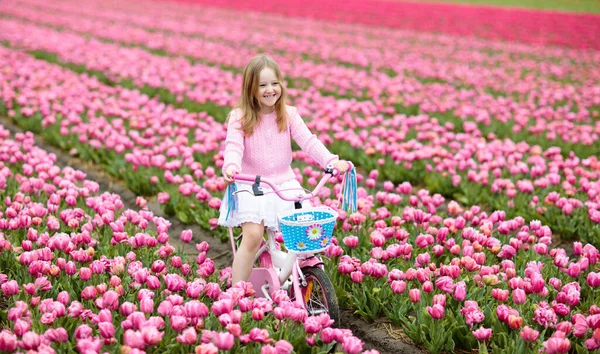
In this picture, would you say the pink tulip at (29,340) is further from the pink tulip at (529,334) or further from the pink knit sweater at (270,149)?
the pink tulip at (529,334)

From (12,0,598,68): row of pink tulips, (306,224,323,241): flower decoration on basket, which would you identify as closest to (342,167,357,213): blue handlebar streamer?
(306,224,323,241): flower decoration on basket

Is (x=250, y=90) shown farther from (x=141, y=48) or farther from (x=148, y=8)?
(x=148, y=8)

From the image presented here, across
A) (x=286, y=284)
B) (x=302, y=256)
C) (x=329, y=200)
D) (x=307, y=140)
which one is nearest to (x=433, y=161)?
(x=329, y=200)

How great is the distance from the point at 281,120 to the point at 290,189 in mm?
491

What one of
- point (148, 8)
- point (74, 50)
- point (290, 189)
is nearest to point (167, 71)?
point (74, 50)

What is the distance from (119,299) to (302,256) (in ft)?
3.32

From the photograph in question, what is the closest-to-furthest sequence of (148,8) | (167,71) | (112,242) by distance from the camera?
(112,242) → (167,71) → (148,8)

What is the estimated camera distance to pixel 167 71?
11.3 meters

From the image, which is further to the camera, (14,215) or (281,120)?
(14,215)

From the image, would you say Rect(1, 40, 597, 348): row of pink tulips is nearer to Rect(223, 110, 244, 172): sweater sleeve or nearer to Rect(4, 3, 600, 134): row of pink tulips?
Rect(223, 110, 244, 172): sweater sleeve

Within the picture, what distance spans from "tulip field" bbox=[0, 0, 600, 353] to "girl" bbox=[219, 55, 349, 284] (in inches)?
14.3

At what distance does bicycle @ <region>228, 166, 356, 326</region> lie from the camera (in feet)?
10.3

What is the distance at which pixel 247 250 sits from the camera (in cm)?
360

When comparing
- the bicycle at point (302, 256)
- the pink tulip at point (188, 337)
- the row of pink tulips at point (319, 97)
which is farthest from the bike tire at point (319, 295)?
the row of pink tulips at point (319, 97)
